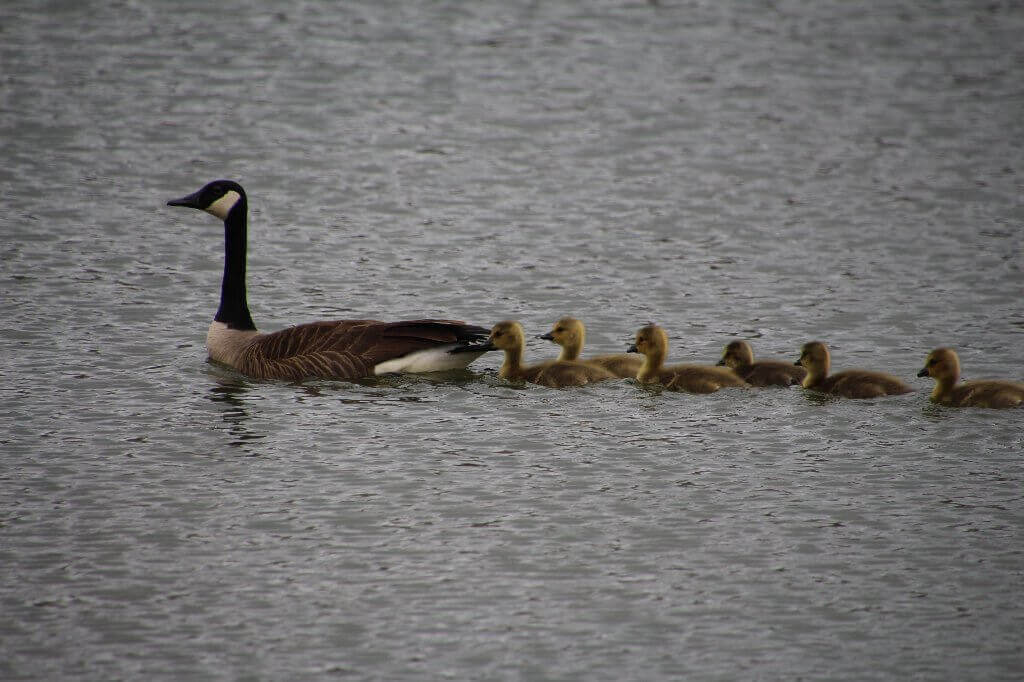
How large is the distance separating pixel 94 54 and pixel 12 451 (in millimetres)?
15280

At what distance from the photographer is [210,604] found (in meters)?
8.89

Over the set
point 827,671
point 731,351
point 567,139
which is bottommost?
point 827,671

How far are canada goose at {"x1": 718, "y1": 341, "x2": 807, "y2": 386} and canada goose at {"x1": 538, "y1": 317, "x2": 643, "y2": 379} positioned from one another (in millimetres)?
790

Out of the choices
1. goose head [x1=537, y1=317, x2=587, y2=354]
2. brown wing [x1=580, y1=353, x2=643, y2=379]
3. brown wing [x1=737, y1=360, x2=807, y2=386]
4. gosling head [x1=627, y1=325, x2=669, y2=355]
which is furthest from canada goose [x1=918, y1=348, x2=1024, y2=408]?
goose head [x1=537, y1=317, x2=587, y2=354]

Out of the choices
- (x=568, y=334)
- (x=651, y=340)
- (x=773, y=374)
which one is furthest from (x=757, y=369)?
(x=568, y=334)

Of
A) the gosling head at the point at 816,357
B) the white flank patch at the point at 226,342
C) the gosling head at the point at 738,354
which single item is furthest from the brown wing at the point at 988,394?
the white flank patch at the point at 226,342

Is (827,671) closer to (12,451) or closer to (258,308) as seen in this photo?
(12,451)

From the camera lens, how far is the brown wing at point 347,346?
13.4 meters

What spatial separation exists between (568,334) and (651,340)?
0.78 metres

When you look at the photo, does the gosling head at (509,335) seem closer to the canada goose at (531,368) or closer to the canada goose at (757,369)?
the canada goose at (531,368)

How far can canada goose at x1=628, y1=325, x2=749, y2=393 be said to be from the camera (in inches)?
508

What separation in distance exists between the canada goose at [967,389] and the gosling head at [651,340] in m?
2.06

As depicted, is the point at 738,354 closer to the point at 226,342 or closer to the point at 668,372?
the point at 668,372

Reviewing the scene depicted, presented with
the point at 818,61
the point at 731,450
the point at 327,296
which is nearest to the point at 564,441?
the point at 731,450
